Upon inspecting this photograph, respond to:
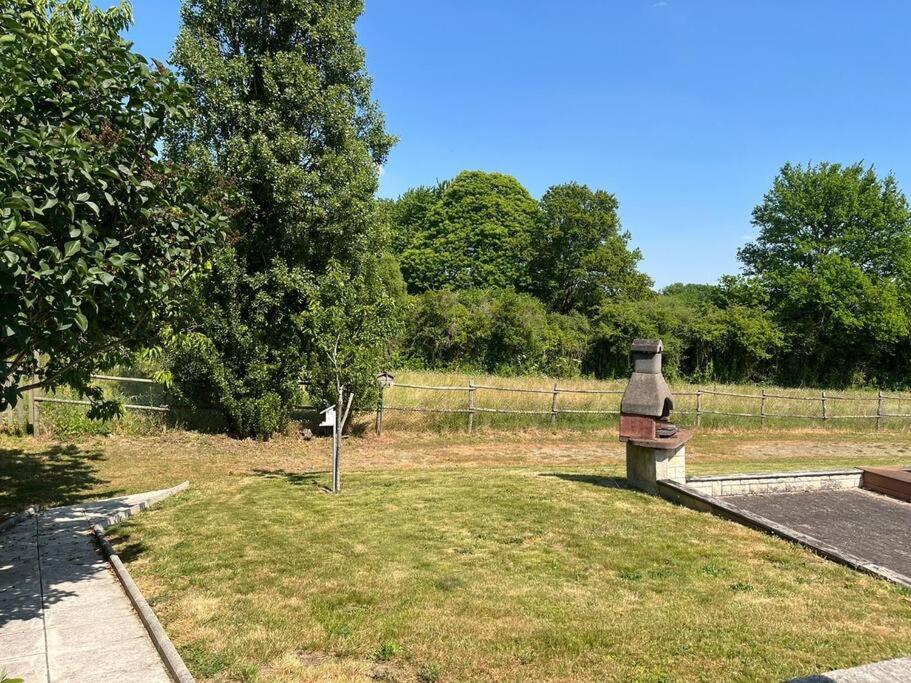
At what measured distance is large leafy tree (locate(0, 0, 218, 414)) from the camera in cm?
341

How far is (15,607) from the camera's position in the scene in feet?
15.9

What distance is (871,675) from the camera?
139 inches

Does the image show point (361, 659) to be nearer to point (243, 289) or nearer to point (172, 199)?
point (172, 199)

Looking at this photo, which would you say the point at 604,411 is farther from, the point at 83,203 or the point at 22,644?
the point at 83,203

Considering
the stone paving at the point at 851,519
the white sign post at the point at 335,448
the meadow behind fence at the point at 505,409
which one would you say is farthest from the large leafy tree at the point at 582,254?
the white sign post at the point at 335,448

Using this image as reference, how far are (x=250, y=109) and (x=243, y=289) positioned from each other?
4.07 meters

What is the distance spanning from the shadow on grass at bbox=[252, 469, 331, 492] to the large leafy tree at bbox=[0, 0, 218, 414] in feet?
16.2

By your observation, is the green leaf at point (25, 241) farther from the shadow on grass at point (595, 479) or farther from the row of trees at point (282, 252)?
the shadow on grass at point (595, 479)

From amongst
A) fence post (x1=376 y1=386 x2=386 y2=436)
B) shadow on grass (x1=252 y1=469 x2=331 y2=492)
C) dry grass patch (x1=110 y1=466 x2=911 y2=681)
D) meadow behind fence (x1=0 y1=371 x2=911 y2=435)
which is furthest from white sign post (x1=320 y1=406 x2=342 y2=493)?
fence post (x1=376 y1=386 x2=386 y2=436)

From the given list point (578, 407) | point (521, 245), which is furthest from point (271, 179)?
point (521, 245)

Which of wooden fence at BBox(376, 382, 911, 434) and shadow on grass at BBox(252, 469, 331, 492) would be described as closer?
shadow on grass at BBox(252, 469, 331, 492)

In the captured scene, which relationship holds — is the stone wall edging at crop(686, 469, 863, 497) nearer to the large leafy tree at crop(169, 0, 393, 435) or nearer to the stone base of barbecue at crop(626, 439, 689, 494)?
the stone base of barbecue at crop(626, 439, 689, 494)

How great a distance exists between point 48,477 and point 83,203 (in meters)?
8.07

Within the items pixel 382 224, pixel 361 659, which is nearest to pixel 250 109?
pixel 382 224
